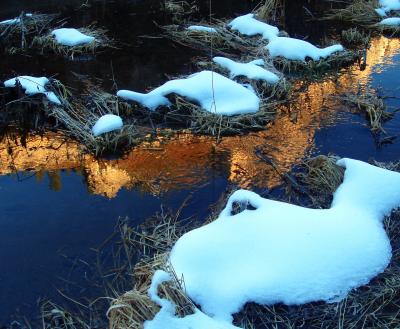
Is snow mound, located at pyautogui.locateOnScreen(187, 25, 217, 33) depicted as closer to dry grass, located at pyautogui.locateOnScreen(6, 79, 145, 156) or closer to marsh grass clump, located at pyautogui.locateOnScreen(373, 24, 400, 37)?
dry grass, located at pyautogui.locateOnScreen(6, 79, 145, 156)

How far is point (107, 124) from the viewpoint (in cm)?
529

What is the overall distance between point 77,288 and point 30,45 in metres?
5.66

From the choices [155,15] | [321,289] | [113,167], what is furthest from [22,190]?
[155,15]

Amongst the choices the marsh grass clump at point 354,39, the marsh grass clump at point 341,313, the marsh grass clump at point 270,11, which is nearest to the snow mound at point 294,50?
the marsh grass clump at point 354,39

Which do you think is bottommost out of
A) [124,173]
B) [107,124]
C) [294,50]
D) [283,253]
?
[124,173]

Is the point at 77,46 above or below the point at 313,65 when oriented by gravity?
above

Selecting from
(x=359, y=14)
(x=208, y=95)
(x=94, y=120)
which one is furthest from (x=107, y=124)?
(x=359, y=14)

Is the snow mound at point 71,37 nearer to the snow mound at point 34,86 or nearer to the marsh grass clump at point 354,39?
the snow mound at point 34,86

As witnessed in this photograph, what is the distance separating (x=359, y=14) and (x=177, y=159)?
5849 mm

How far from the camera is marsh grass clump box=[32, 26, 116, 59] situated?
7879 millimetres

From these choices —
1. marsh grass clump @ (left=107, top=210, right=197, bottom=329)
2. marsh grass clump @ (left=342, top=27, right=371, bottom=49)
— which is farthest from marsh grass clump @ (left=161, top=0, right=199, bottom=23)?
marsh grass clump @ (left=107, top=210, right=197, bottom=329)

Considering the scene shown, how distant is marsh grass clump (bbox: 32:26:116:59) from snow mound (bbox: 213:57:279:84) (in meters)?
2.16

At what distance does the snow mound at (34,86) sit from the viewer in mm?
5977

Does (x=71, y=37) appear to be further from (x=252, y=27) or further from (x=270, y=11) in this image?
(x=270, y=11)
